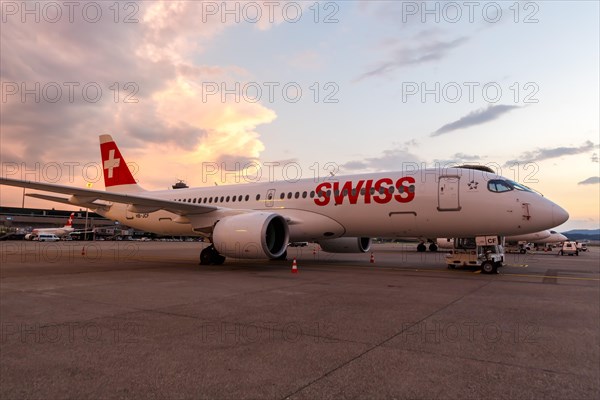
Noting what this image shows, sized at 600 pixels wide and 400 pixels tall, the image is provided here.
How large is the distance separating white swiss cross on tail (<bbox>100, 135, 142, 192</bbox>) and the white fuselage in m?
8.21

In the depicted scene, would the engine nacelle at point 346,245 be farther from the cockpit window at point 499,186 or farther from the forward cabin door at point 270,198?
the cockpit window at point 499,186

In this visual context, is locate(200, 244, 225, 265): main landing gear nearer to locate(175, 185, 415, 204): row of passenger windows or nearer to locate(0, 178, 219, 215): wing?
locate(0, 178, 219, 215): wing

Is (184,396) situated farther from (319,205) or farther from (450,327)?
(319,205)

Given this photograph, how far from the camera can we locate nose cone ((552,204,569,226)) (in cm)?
1279

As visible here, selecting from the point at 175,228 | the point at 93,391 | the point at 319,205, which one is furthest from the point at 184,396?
the point at 175,228

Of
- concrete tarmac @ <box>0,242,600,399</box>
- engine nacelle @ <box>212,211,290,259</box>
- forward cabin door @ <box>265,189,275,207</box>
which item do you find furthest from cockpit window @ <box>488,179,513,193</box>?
forward cabin door @ <box>265,189,275,207</box>

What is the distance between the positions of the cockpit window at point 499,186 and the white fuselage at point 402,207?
0.09 metres

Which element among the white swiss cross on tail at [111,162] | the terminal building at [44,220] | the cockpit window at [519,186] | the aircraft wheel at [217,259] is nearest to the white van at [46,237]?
the terminal building at [44,220]

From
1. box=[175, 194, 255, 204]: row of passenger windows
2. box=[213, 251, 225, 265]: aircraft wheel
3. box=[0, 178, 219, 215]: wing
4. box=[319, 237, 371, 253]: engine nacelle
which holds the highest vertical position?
box=[175, 194, 255, 204]: row of passenger windows

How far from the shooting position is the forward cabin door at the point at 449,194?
13.7 meters

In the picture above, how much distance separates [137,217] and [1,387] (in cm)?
1895

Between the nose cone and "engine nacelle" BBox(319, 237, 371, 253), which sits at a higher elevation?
the nose cone

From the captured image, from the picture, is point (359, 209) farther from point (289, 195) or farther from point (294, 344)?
point (294, 344)

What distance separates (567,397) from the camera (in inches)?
128
